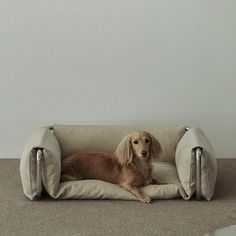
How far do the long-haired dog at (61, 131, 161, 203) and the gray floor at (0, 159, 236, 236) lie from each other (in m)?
0.17

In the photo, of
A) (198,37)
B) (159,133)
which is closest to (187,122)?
(159,133)

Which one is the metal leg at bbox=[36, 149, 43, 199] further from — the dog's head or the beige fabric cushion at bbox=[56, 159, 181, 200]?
the dog's head

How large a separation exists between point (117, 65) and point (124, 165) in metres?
0.92

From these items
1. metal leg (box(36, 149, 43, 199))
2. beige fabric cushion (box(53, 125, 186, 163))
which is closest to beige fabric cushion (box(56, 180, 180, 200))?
metal leg (box(36, 149, 43, 199))

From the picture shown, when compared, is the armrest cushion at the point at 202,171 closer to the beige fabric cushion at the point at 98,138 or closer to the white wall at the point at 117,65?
the beige fabric cushion at the point at 98,138

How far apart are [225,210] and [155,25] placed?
57.4 inches

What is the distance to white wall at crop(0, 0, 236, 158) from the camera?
350 cm

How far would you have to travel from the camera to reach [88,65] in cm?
356

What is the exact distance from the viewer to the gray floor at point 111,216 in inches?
95.9

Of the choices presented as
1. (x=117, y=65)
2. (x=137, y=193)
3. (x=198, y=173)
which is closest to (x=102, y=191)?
(x=137, y=193)

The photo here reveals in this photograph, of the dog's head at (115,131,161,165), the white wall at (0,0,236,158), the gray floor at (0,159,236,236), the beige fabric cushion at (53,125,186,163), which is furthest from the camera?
the white wall at (0,0,236,158)

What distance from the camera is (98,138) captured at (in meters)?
3.31

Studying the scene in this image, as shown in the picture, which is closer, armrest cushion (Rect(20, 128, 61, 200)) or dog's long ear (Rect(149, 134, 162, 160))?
armrest cushion (Rect(20, 128, 61, 200))

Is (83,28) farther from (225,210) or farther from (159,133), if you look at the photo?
(225,210)
